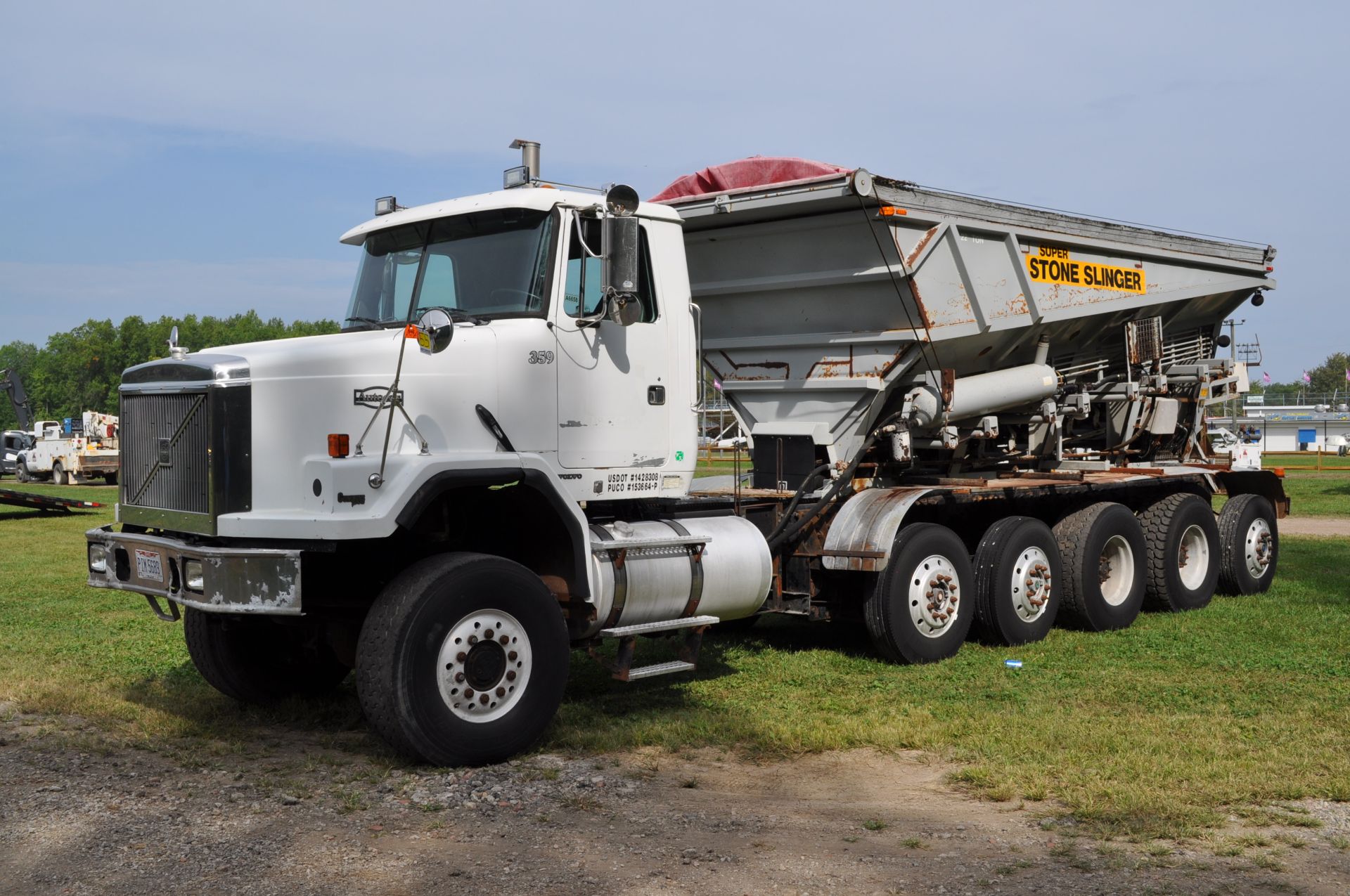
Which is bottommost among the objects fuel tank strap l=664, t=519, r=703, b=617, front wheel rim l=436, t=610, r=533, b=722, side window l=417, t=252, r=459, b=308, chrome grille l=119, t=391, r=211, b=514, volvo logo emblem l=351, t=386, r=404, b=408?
front wheel rim l=436, t=610, r=533, b=722

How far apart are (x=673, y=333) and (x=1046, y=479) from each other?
14.7 feet

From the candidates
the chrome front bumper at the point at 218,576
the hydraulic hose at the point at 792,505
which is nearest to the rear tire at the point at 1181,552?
the hydraulic hose at the point at 792,505

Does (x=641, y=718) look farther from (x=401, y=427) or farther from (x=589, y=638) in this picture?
(x=401, y=427)

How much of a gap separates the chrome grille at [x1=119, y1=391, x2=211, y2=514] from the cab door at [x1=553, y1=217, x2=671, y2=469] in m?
1.92

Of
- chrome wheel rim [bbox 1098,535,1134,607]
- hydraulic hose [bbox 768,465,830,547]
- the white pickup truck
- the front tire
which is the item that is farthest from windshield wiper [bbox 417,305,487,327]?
the white pickup truck

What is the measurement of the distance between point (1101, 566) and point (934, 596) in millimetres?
2634

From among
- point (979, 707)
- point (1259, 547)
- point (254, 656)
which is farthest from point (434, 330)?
point (1259, 547)

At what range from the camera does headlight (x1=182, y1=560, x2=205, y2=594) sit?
6.22m

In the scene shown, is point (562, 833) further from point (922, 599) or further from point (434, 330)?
point (922, 599)

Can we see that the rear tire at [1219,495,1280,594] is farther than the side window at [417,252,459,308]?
Yes

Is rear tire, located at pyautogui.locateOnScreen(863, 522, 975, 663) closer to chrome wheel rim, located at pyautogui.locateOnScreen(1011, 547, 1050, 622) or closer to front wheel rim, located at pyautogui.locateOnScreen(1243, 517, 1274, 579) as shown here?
chrome wheel rim, located at pyautogui.locateOnScreen(1011, 547, 1050, 622)

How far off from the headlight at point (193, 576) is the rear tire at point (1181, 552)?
862 centimetres

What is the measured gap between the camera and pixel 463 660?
6312 millimetres

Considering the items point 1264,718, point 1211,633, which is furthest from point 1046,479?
point 1264,718
